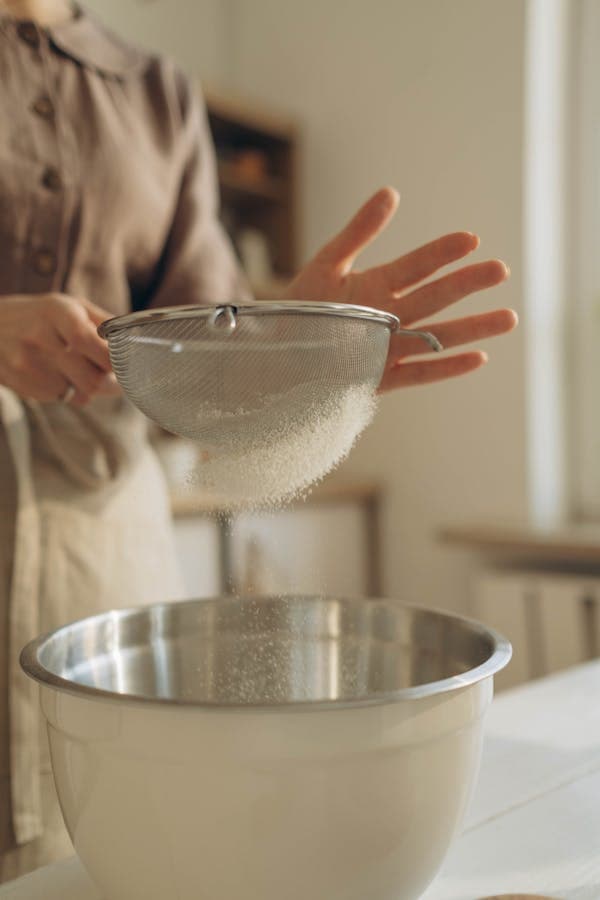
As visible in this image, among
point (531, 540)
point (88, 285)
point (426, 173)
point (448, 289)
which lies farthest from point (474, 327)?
point (426, 173)

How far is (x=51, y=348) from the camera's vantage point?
1.75 ft

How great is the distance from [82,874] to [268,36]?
7.55ft

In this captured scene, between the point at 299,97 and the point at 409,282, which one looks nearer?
the point at 409,282

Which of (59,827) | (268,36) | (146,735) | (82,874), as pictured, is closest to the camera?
(146,735)

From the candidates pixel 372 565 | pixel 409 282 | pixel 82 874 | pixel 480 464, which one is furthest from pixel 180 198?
pixel 372 565

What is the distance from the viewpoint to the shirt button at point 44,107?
0.76 meters

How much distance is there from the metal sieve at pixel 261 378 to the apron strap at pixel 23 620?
20cm

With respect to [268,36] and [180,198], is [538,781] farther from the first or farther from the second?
[268,36]

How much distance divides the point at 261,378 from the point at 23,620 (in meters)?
0.31

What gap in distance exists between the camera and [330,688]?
56 centimetres

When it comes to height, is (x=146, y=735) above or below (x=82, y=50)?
below

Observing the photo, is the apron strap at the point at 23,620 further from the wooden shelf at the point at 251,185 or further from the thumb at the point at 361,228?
the wooden shelf at the point at 251,185

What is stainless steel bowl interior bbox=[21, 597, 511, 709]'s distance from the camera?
51 centimetres

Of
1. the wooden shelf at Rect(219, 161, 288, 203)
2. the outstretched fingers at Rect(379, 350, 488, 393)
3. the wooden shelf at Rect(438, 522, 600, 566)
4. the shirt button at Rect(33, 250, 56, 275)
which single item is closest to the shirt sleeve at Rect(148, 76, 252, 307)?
the shirt button at Rect(33, 250, 56, 275)
